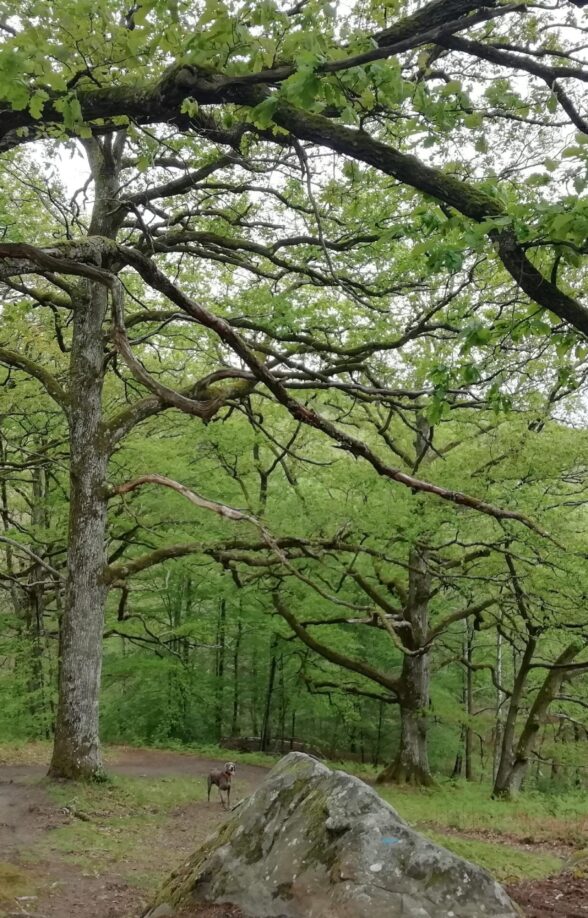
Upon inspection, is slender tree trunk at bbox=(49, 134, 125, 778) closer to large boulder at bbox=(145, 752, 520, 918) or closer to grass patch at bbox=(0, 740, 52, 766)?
grass patch at bbox=(0, 740, 52, 766)

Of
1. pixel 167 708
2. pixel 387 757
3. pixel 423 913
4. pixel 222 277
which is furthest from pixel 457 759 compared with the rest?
pixel 423 913

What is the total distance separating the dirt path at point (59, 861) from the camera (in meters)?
5.13

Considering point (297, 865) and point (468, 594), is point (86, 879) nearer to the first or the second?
point (297, 865)

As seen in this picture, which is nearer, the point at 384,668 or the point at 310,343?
the point at 310,343

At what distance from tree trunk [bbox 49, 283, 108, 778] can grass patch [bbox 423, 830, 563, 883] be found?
5.35 m

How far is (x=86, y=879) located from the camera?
6160 millimetres

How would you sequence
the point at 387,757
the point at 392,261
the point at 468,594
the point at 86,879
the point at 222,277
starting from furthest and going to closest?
the point at 387,757 → the point at 468,594 → the point at 222,277 → the point at 392,261 → the point at 86,879

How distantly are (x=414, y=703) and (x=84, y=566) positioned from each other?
32.9ft

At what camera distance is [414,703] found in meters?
17.0

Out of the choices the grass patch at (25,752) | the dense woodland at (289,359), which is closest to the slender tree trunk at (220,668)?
the dense woodland at (289,359)

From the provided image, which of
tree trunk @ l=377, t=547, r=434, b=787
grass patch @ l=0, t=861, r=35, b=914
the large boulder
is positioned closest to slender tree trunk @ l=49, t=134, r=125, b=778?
grass patch @ l=0, t=861, r=35, b=914

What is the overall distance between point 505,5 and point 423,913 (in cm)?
504

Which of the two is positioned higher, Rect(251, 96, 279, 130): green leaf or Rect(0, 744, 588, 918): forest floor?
Rect(251, 96, 279, 130): green leaf

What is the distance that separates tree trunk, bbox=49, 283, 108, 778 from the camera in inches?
400
